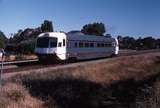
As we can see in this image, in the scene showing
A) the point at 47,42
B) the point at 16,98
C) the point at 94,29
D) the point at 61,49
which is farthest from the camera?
the point at 94,29

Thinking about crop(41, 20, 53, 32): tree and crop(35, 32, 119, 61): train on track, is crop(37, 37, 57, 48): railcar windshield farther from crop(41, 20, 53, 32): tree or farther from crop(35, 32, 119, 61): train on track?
crop(41, 20, 53, 32): tree

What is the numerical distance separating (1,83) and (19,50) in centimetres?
4535

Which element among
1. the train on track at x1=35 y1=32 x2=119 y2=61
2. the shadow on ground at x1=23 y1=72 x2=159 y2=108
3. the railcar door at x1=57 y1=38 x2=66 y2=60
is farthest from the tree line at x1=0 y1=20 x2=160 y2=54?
the shadow on ground at x1=23 y1=72 x2=159 y2=108

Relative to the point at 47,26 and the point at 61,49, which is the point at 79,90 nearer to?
the point at 61,49

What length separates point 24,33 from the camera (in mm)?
96312

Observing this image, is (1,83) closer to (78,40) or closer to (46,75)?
(46,75)

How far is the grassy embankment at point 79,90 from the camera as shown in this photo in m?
18.5

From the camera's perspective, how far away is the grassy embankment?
18.5 m

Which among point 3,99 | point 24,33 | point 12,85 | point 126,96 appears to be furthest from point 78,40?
point 24,33

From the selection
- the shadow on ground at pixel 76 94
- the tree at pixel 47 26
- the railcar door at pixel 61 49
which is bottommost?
the shadow on ground at pixel 76 94

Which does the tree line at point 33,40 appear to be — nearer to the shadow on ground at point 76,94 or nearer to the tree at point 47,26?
the tree at point 47,26

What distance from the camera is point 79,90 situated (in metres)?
24.7

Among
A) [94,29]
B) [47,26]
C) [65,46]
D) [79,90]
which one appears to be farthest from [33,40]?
[94,29]

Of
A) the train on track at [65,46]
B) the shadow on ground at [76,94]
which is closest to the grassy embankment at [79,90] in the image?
the shadow on ground at [76,94]
